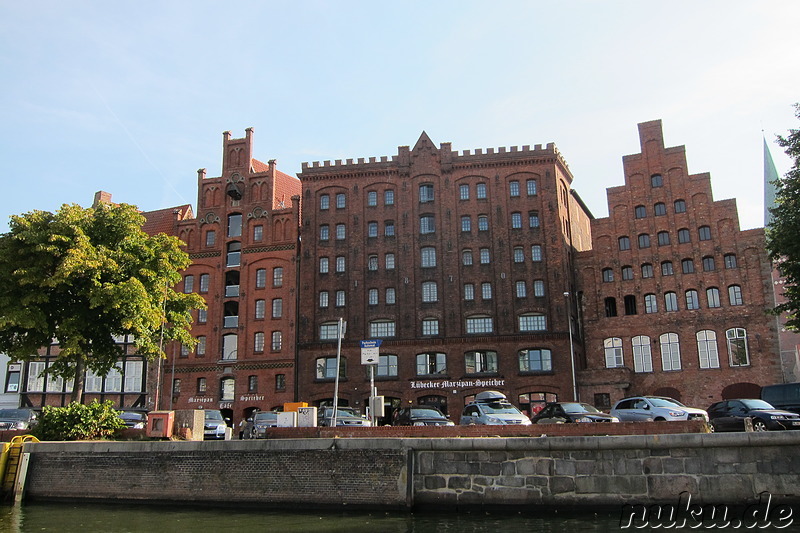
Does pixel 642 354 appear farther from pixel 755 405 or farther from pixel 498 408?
pixel 498 408

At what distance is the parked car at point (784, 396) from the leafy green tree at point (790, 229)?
11.4 ft

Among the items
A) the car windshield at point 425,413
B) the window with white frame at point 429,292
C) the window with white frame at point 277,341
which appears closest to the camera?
the car windshield at point 425,413

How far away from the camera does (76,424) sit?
89.0ft

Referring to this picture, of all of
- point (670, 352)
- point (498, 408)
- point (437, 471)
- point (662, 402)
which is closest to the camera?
point (437, 471)

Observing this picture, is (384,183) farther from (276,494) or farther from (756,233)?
(276,494)

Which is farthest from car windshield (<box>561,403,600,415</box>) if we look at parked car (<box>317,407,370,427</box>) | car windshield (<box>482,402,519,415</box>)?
parked car (<box>317,407,370,427</box>)

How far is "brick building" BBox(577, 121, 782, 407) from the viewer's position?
47.4 metres

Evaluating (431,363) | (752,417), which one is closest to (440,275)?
(431,363)

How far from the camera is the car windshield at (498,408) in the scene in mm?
29734

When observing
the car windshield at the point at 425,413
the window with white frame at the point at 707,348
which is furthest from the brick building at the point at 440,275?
the car windshield at the point at 425,413

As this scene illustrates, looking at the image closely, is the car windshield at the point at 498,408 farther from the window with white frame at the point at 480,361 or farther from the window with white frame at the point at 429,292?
the window with white frame at the point at 429,292

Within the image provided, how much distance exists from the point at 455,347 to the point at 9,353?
2893 centimetres

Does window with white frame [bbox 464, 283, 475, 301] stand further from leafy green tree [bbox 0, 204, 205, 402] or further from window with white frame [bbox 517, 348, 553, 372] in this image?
leafy green tree [bbox 0, 204, 205, 402]

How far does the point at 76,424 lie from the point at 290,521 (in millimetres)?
11584
